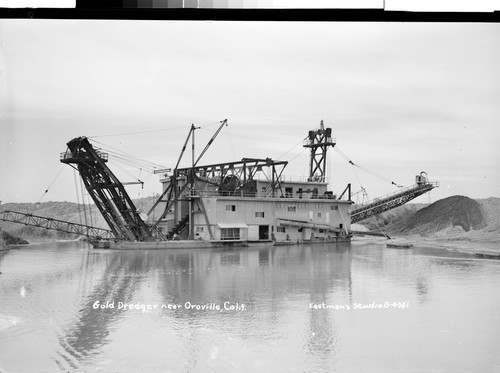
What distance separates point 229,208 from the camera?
1573 centimetres

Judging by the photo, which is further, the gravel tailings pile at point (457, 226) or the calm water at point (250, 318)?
the gravel tailings pile at point (457, 226)

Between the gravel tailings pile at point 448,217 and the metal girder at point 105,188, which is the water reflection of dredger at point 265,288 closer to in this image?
the metal girder at point 105,188

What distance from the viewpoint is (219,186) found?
16.5m

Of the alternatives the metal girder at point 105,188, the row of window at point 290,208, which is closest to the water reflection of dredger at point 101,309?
the metal girder at point 105,188

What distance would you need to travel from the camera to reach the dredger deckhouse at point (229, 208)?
46.5 ft

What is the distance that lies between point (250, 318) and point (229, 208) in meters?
9.57

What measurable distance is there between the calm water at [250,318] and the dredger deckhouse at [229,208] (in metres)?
3.92

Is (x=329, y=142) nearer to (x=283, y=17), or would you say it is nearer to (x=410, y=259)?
(x=410, y=259)

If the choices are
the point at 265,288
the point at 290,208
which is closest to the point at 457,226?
the point at 290,208

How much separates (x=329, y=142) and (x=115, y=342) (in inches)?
426

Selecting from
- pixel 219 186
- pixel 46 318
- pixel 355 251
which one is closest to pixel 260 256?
pixel 355 251

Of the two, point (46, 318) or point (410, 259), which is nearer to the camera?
point (46, 318)

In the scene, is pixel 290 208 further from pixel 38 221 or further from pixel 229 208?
pixel 38 221

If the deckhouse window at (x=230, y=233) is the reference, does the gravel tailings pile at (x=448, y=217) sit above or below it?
above
